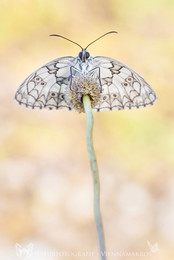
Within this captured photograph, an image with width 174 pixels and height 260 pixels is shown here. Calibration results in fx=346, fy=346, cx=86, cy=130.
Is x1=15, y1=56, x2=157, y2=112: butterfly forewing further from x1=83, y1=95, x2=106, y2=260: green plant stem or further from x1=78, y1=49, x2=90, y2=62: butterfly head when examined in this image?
x1=83, y1=95, x2=106, y2=260: green plant stem

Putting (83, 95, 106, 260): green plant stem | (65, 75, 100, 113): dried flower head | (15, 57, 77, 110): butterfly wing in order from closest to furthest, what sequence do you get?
(83, 95, 106, 260): green plant stem → (65, 75, 100, 113): dried flower head → (15, 57, 77, 110): butterfly wing

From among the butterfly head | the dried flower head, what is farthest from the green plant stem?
the butterfly head

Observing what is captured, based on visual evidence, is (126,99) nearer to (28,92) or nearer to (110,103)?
(110,103)

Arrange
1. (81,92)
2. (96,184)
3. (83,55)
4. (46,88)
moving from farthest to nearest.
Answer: (46,88) < (83,55) < (81,92) < (96,184)

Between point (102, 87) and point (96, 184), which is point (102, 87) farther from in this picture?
point (96, 184)

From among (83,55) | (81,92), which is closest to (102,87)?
(83,55)

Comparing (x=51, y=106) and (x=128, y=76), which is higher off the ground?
(x=128, y=76)

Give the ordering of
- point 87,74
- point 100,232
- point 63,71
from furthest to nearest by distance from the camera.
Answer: point 63,71, point 87,74, point 100,232

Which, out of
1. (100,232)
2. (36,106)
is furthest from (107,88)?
(100,232)
